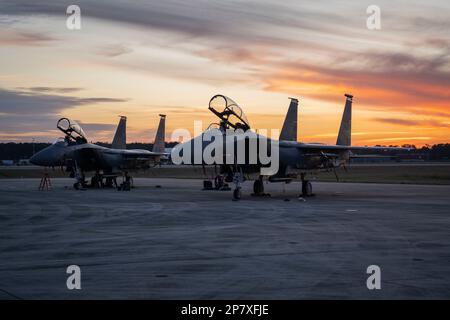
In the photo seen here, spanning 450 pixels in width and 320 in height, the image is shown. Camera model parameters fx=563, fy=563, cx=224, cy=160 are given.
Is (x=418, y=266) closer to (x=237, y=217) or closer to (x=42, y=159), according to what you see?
(x=237, y=217)

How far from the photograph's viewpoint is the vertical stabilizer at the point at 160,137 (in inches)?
1625

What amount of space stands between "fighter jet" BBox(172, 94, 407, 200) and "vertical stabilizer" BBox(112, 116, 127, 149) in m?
15.1

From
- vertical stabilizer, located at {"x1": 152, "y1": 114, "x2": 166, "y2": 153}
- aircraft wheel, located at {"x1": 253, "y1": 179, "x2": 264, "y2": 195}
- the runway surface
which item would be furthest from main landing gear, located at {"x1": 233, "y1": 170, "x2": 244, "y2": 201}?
vertical stabilizer, located at {"x1": 152, "y1": 114, "x2": 166, "y2": 153}

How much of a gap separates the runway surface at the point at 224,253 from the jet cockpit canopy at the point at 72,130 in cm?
1536

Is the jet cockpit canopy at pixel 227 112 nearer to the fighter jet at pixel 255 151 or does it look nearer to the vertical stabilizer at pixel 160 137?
the fighter jet at pixel 255 151

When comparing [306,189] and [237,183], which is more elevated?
[237,183]

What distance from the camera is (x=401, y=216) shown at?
17.1 meters

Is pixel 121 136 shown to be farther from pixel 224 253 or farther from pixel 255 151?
pixel 224 253

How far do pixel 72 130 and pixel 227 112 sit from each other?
13231mm

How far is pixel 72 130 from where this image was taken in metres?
33.8

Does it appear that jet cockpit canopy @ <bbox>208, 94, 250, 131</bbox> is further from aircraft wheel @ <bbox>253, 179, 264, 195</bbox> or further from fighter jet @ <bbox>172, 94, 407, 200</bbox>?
aircraft wheel @ <bbox>253, 179, 264, 195</bbox>

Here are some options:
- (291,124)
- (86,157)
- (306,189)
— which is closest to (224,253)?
(306,189)
